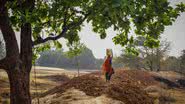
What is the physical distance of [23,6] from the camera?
39.5 ft

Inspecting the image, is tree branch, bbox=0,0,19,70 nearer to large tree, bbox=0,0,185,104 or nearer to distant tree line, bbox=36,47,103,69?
large tree, bbox=0,0,185,104

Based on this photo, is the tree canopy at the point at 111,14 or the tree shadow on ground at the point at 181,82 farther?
the tree shadow on ground at the point at 181,82

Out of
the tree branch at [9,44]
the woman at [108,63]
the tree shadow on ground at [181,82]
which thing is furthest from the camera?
the tree shadow on ground at [181,82]

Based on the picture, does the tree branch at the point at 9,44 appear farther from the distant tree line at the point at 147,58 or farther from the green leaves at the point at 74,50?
the distant tree line at the point at 147,58

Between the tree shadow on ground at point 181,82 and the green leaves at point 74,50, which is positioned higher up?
the green leaves at point 74,50

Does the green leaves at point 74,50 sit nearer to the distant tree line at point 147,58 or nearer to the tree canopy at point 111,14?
the tree canopy at point 111,14

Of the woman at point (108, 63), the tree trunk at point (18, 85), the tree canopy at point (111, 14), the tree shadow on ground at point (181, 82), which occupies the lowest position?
the tree shadow on ground at point (181, 82)

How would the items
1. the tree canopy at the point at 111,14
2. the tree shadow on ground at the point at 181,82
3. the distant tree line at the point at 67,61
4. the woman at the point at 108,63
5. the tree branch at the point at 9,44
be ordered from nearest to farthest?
the tree canopy at the point at 111,14 < the tree branch at the point at 9,44 < the woman at the point at 108,63 < the tree shadow on ground at the point at 181,82 < the distant tree line at the point at 67,61

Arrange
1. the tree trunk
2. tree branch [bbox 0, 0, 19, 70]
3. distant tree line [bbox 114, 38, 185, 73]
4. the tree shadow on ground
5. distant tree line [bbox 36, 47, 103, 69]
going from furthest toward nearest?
1. distant tree line [bbox 36, 47, 103, 69]
2. distant tree line [bbox 114, 38, 185, 73]
3. the tree shadow on ground
4. the tree trunk
5. tree branch [bbox 0, 0, 19, 70]

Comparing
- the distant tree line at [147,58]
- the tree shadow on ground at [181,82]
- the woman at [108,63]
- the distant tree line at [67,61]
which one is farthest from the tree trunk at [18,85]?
the distant tree line at [67,61]

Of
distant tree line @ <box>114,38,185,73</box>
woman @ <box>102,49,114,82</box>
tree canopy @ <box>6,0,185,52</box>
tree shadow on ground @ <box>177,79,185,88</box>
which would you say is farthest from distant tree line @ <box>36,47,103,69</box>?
tree canopy @ <box>6,0,185,52</box>

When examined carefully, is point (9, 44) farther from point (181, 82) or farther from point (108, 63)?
point (181, 82)

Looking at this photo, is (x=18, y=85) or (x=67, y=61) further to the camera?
(x=67, y=61)

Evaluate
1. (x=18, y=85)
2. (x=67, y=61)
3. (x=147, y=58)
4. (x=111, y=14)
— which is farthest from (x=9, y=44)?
(x=67, y=61)
